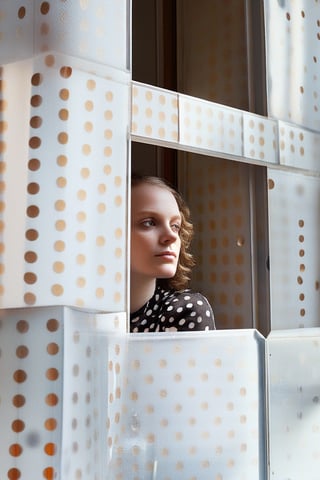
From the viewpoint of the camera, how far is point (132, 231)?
1395mm

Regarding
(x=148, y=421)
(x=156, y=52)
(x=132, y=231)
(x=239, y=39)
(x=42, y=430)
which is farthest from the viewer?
(x=156, y=52)

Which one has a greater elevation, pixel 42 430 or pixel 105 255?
pixel 105 255

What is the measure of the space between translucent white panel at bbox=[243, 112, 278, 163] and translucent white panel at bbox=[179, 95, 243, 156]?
19 mm

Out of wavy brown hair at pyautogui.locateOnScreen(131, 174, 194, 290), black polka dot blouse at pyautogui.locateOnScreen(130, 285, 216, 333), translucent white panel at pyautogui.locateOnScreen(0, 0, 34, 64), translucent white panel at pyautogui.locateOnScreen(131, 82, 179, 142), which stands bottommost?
black polka dot blouse at pyautogui.locateOnScreen(130, 285, 216, 333)

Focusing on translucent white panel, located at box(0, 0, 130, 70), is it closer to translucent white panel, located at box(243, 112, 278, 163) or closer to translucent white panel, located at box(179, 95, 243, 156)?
translucent white panel, located at box(179, 95, 243, 156)

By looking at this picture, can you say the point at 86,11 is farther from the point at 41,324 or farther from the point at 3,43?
the point at 41,324

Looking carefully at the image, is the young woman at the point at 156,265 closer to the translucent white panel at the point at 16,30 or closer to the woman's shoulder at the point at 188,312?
the woman's shoulder at the point at 188,312

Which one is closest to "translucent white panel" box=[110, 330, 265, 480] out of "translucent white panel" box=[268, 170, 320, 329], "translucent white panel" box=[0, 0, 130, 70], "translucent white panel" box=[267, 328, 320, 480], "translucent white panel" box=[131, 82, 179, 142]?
"translucent white panel" box=[267, 328, 320, 480]

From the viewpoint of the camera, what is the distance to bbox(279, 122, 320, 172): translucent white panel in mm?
1506

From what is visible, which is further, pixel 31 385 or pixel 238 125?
pixel 238 125

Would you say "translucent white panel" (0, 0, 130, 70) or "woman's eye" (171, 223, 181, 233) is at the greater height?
"translucent white panel" (0, 0, 130, 70)

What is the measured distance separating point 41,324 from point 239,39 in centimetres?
73

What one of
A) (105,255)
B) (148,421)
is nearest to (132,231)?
(105,255)

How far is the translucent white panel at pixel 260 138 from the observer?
143cm
